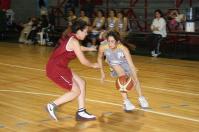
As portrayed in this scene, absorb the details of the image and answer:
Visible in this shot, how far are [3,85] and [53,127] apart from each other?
3.71 meters

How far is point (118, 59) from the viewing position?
690cm

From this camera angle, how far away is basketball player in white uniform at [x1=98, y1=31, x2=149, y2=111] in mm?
6609

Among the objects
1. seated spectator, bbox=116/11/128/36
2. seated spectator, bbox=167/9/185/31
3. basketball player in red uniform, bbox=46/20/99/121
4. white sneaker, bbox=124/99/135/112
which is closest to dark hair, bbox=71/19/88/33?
basketball player in red uniform, bbox=46/20/99/121

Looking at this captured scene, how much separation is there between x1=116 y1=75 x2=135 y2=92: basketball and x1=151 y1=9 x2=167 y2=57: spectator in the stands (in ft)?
25.3

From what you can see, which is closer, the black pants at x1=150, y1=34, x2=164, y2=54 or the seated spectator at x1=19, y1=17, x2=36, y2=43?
the black pants at x1=150, y1=34, x2=164, y2=54

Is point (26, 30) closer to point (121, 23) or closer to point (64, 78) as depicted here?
point (121, 23)

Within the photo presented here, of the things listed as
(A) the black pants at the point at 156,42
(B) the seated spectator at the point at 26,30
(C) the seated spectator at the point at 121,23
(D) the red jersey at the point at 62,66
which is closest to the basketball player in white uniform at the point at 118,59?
(D) the red jersey at the point at 62,66

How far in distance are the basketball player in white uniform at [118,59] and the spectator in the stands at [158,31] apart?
24.7 feet

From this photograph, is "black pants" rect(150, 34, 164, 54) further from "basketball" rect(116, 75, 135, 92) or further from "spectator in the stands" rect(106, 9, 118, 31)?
"basketball" rect(116, 75, 135, 92)

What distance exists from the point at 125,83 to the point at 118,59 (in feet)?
1.34

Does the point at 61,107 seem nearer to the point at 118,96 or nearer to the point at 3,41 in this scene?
the point at 118,96

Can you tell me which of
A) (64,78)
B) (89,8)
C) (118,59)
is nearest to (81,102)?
(64,78)

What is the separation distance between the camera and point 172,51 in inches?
598

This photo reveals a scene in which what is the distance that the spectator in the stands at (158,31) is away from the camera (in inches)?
564
